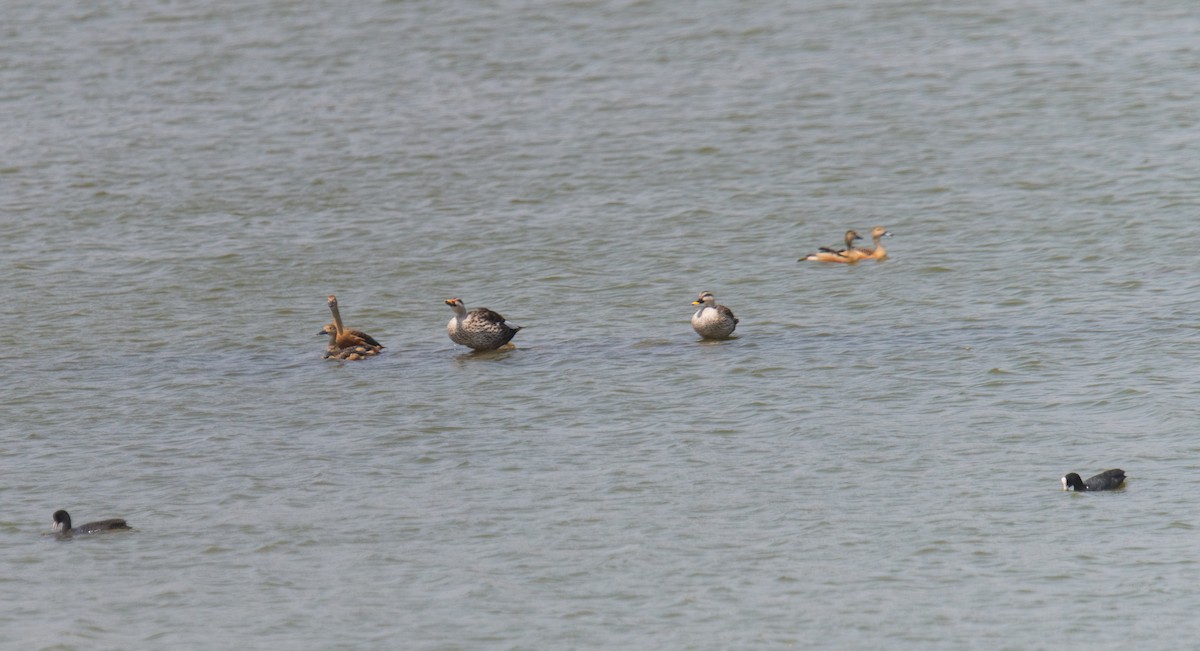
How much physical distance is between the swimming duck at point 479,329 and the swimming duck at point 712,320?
2.11 metres

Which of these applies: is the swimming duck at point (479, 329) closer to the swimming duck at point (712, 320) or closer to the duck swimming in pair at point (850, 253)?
the swimming duck at point (712, 320)

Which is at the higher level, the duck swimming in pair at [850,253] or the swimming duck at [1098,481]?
the duck swimming in pair at [850,253]

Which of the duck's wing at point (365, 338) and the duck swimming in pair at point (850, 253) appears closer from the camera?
the duck's wing at point (365, 338)

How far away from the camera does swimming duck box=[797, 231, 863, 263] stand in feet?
73.8

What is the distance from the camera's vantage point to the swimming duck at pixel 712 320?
747 inches

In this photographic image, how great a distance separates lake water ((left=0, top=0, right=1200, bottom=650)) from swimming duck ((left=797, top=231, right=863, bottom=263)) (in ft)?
1.28

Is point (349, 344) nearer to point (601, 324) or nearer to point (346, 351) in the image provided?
point (346, 351)

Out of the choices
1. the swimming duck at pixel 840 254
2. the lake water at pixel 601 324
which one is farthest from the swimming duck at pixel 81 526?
the swimming duck at pixel 840 254

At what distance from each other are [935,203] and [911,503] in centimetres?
1249

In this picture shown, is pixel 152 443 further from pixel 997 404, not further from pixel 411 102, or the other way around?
pixel 411 102

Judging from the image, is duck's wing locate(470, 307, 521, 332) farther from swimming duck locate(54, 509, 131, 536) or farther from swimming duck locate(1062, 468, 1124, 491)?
swimming duck locate(1062, 468, 1124, 491)

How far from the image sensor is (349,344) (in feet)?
63.0

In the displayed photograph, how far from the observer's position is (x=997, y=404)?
16.0 metres

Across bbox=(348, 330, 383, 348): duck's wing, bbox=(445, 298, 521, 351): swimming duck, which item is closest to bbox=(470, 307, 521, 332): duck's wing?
bbox=(445, 298, 521, 351): swimming duck
